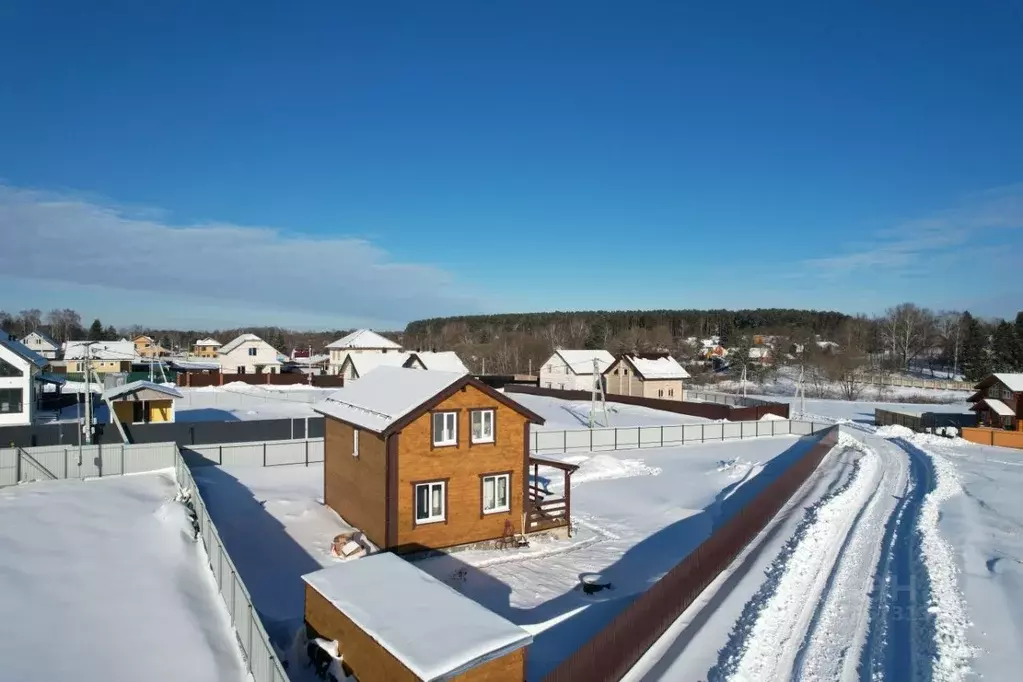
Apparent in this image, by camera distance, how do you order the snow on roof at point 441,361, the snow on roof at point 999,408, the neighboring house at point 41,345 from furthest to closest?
the neighboring house at point 41,345, the snow on roof at point 441,361, the snow on roof at point 999,408

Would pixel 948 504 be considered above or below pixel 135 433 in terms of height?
below

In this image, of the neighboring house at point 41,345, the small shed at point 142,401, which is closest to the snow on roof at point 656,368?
the small shed at point 142,401

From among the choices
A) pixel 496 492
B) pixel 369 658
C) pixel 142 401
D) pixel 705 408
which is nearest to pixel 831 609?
pixel 496 492

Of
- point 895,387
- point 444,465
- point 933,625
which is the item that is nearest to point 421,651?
point 444,465

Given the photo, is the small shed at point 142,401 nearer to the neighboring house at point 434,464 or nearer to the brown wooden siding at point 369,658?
the neighboring house at point 434,464

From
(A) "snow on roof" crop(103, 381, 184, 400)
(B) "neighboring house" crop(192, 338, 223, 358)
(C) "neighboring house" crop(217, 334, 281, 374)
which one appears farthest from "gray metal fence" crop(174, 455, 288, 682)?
(B) "neighboring house" crop(192, 338, 223, 358)

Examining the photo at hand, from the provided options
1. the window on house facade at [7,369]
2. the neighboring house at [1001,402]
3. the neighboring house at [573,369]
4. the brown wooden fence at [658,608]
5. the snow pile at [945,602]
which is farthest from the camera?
the neighboring house at [573,369]

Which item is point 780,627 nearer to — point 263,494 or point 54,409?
point 263,494
